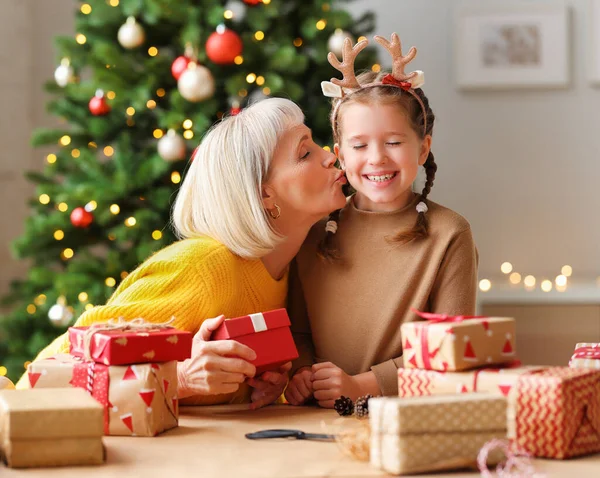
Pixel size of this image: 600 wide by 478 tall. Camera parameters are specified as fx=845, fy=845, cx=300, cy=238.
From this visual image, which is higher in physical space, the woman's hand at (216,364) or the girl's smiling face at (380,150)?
the girl's smiling face at (380,150)

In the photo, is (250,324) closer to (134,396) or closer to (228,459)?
(134,396)

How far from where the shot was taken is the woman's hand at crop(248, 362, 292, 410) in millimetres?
1592

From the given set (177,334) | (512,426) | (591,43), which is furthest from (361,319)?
(591,43)

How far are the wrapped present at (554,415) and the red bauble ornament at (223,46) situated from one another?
2.28m

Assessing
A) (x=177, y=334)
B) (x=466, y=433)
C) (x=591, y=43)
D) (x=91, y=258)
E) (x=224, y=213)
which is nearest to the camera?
(x=466, y=433)

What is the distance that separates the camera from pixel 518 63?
421 cm

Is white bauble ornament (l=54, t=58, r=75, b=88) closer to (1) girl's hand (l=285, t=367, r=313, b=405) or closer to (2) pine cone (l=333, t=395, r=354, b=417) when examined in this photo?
(1) girl's hand (l=285, t=367, r=313, b=405)

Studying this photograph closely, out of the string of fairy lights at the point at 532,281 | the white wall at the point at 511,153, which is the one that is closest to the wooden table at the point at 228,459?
the string of fairy lights at the point at 532,281

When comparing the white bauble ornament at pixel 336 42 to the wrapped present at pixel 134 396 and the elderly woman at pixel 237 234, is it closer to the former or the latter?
the elderly woman at pixel 237 234

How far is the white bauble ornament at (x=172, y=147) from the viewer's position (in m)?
3.21

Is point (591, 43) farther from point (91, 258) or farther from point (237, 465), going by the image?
point (237, 465)

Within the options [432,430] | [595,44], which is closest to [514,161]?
[595,44]

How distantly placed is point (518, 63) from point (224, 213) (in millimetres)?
2825

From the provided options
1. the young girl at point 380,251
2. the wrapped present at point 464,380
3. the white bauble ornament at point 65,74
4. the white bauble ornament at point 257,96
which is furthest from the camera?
the white bauble ornament at point 65,74
